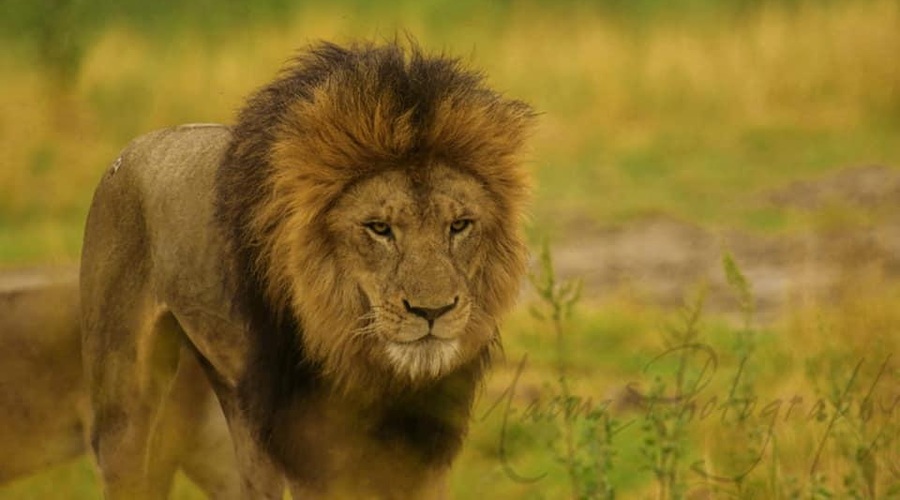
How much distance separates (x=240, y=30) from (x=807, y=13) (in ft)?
15.4

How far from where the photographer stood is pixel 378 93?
5613 millimetres

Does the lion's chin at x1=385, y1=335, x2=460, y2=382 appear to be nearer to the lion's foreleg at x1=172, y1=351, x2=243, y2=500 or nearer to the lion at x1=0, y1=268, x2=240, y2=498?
the lion's foreleg at x1=172, y1=351, x2=243, y2=500

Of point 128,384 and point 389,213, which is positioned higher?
point 389,213

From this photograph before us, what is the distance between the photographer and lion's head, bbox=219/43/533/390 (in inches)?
214

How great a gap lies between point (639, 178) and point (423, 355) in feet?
33.1

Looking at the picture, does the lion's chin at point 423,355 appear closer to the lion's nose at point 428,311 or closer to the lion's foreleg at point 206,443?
the lion's nose at point 428,311

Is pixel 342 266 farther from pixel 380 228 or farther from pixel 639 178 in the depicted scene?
pixel 639 178

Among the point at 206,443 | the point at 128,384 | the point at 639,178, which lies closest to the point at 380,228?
the point at 128,384

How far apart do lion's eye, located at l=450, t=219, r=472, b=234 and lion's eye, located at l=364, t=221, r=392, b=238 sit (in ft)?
0.53

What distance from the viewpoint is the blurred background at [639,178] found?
25.3ft

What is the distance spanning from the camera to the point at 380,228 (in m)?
5.51

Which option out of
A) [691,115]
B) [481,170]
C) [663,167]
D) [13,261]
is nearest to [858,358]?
[481,170]

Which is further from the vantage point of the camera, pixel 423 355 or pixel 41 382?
pixel 41 382

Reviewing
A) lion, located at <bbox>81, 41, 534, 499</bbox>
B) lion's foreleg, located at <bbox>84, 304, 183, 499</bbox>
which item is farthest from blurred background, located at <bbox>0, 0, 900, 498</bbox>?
lion's foreleg, located at <bbox>84, 304, 183, 499</bbox>
